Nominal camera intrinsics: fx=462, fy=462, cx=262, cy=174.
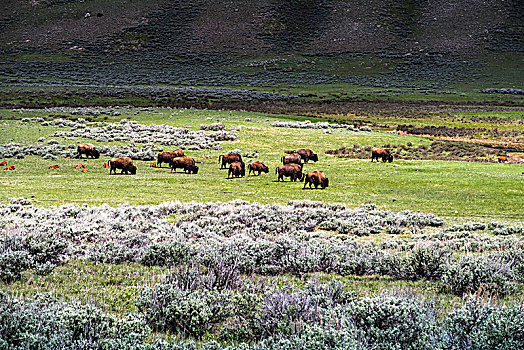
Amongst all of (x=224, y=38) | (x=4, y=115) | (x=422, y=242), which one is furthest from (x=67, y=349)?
(x=224, y=38)

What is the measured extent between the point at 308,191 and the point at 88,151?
1787cm

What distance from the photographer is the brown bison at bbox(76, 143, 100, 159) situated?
1277 inches

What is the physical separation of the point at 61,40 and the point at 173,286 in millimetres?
160596

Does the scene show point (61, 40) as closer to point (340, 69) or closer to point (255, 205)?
point (340, 69)

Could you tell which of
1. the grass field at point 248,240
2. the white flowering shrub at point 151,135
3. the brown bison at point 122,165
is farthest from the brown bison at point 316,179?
the white flowering shrub at point 151,135

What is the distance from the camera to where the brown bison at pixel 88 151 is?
32.4m

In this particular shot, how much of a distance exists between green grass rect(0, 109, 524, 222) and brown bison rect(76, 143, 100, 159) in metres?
1.00

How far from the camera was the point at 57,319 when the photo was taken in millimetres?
6230

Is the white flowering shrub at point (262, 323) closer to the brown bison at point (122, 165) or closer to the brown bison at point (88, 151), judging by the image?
the brown bison at point (122, 165)

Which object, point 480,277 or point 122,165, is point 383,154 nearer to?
point 122,165

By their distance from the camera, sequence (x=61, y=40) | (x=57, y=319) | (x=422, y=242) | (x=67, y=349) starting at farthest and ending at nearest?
(x=61, y=40) < (x=422, y=242) < (x=57, y=319) < (x=67, y=349)

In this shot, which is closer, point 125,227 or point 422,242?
point 422,242

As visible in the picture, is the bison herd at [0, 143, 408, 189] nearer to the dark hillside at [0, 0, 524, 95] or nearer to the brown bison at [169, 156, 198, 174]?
the brown bison at [169, 156, 198, 174]

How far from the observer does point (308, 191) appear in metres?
22.5
